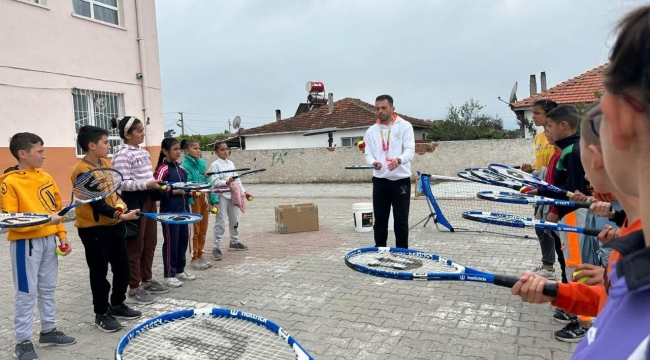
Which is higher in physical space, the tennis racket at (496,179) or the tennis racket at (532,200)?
the tennis racket at (496,179)

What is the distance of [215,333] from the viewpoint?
2324mm

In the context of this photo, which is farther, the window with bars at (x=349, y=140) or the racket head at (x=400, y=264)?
the window with bars at (x=349, y=140)

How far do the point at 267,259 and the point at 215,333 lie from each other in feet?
15.3

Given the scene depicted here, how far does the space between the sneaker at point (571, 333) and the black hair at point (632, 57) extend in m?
3.52

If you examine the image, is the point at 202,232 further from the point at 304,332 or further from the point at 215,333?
the point at 215,333

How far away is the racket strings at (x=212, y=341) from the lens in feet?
7.01

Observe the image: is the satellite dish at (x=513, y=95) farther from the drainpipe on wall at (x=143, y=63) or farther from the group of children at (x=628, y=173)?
the group of children at (x=628, y=173)

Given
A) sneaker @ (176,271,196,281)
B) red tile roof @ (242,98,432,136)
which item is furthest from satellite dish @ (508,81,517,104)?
sneaker @ (176,271,196,281)

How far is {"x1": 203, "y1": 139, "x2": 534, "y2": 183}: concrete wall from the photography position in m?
18.9

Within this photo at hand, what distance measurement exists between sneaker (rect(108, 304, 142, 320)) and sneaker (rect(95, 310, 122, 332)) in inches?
4.5

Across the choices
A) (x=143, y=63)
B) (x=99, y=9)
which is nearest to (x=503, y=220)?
(x=143, y=63)

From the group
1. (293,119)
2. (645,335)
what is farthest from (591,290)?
(293,119)

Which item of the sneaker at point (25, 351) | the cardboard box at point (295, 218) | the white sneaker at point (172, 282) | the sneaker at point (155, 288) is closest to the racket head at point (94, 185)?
the sneaker at point (25, 351)

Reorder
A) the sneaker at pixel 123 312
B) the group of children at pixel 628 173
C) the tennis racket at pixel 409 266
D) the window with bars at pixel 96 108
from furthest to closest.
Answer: the window with bars at pixel 96 108, the sneaker at pixel 123 312, the tennis racket at pixel 409 266, the group of children at pixel 628 173
